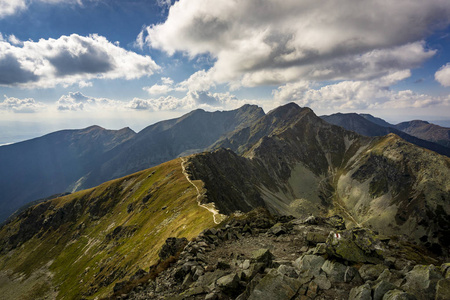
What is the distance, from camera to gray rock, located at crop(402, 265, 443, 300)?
1085cm

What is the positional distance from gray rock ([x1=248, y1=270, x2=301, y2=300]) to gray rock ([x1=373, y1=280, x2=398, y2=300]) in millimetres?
Answer: 4056

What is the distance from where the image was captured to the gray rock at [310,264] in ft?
48.8

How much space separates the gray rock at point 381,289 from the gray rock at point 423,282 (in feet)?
2.36

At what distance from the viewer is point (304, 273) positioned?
582 inches

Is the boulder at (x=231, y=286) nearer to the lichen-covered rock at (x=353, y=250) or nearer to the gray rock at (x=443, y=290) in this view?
the lichen-covered rock at (x=353, y=250)

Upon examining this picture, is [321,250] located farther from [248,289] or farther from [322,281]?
[248,289]

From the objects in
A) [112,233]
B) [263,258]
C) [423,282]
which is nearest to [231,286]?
[263,258]

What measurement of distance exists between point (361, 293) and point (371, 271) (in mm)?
2741

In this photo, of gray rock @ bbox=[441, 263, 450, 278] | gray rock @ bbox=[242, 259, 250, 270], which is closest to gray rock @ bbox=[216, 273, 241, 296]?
gray rock @ bbox=[242, 259, 250, 270]

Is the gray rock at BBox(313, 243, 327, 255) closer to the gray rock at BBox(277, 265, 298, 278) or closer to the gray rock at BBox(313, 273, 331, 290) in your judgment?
the gray rock at BBox(313, 273, 331, 290)

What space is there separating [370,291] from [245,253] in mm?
12996

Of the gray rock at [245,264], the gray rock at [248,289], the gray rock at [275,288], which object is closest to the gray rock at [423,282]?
the gray rock at [275,288]

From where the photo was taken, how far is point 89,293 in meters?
64.1

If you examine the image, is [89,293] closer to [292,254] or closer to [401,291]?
[292,254]
